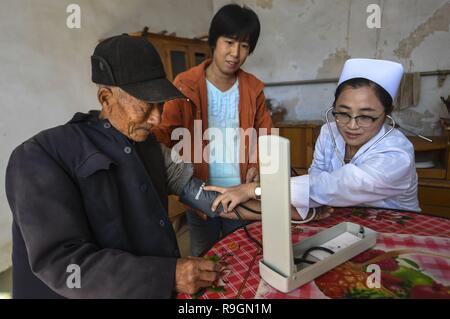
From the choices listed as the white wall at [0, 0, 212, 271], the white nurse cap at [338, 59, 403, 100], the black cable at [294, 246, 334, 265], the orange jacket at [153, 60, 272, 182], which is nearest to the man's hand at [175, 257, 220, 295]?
the black cable at [294, 246, 334, 265]

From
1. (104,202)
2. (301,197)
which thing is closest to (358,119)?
(301,197)

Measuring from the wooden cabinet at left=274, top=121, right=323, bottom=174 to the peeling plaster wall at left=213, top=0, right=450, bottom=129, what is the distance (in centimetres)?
60

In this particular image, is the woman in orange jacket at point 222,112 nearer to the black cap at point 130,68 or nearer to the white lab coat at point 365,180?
the white lab coat at point 365,180

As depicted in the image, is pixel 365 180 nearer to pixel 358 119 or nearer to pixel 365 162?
pixel 365 162

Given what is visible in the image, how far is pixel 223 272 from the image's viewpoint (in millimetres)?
962

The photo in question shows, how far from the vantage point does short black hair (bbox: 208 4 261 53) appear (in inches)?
67.2

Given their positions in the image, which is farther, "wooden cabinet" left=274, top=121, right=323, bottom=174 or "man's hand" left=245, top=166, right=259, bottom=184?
"wooden cabinet" left=274, top=121, right=323, bottom=174

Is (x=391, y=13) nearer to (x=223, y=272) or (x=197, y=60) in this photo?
(x=197, y=60)

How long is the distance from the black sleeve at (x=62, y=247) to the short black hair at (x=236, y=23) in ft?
3.98

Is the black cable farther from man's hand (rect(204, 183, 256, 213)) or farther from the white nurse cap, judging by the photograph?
the white nurse cap

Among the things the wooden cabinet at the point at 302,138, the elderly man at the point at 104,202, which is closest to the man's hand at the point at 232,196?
the elderly man at the point at 104,202
